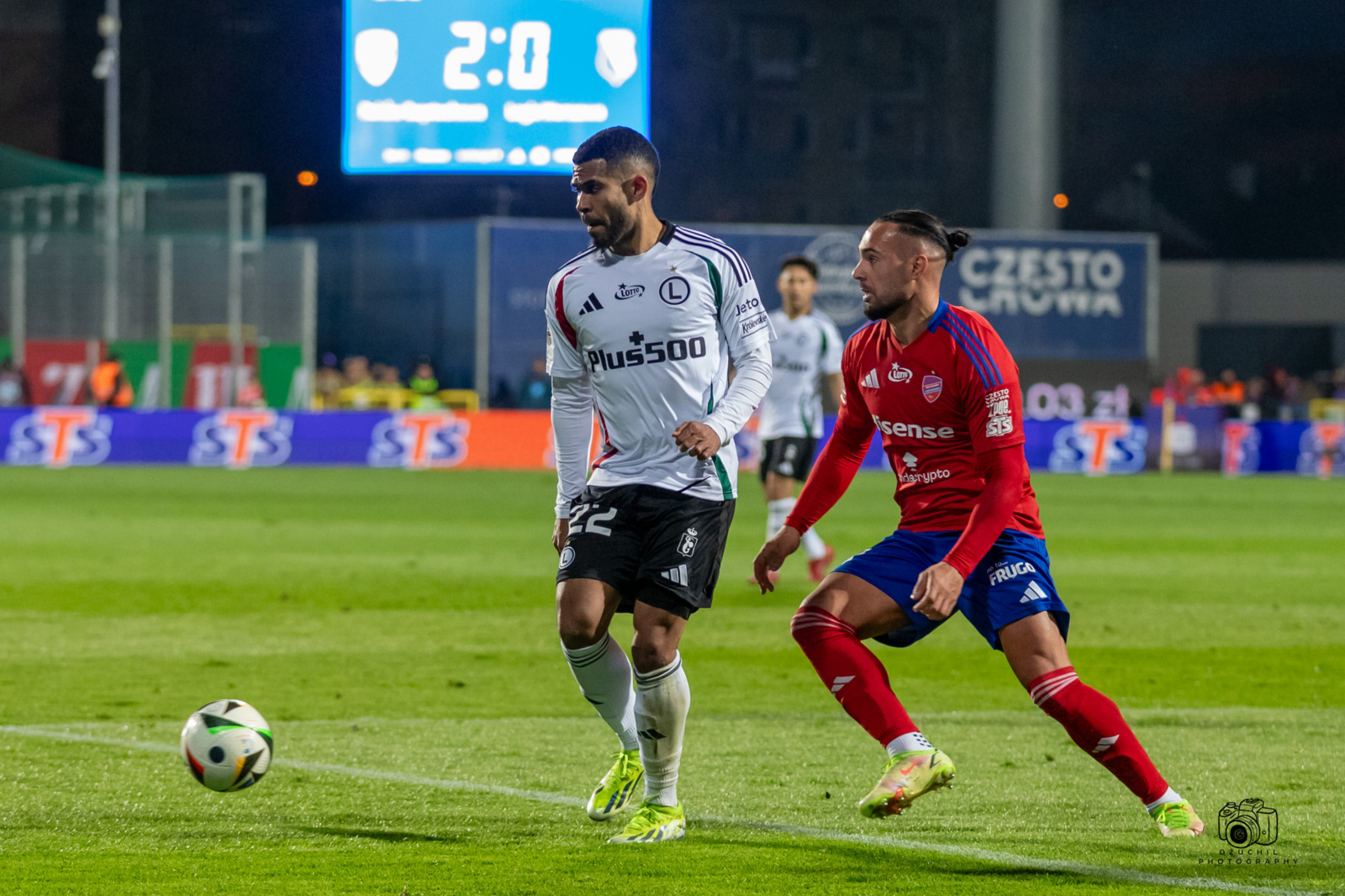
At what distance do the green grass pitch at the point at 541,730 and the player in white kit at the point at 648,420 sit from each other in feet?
1.63

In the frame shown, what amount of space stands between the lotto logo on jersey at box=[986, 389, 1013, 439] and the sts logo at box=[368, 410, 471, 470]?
24059 mm

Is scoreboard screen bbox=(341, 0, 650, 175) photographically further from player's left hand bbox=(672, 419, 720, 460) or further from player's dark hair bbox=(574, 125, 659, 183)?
player's left hand bbox=(672, 419, 720, 460)

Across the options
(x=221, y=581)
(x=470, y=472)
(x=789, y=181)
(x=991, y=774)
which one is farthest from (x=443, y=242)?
(x=991, y=774)

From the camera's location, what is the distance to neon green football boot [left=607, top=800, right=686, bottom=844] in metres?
5.43

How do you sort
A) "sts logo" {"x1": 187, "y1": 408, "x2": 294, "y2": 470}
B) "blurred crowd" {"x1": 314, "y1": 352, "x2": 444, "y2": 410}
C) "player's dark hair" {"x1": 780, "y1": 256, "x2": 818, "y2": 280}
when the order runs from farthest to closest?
"blurred crowd" {"x1": 314, "y1": 352, "x2": 444, "y2": 410}
"sts logo" {"x1": 187, "y1": 408, "x2": 294, "y2": 470}
"player's dark hair" {"x1": 780, "y1": 256, "x2": 818, "y2": 280}

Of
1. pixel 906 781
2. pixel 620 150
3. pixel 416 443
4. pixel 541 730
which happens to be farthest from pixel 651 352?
pixel 416 443

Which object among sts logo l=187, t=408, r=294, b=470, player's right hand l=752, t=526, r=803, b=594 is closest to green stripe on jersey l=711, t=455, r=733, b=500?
player's right hand l=752, t=526, r=803, b=594

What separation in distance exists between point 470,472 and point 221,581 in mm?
14328

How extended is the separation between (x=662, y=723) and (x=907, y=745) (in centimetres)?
76

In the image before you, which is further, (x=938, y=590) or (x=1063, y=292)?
(x=1063, y=292)

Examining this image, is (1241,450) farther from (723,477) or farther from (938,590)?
(938,590)

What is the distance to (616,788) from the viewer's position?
574cm

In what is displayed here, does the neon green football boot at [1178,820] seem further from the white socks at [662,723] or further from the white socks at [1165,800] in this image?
the white socks at [662,723]

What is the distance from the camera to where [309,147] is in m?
54.4
